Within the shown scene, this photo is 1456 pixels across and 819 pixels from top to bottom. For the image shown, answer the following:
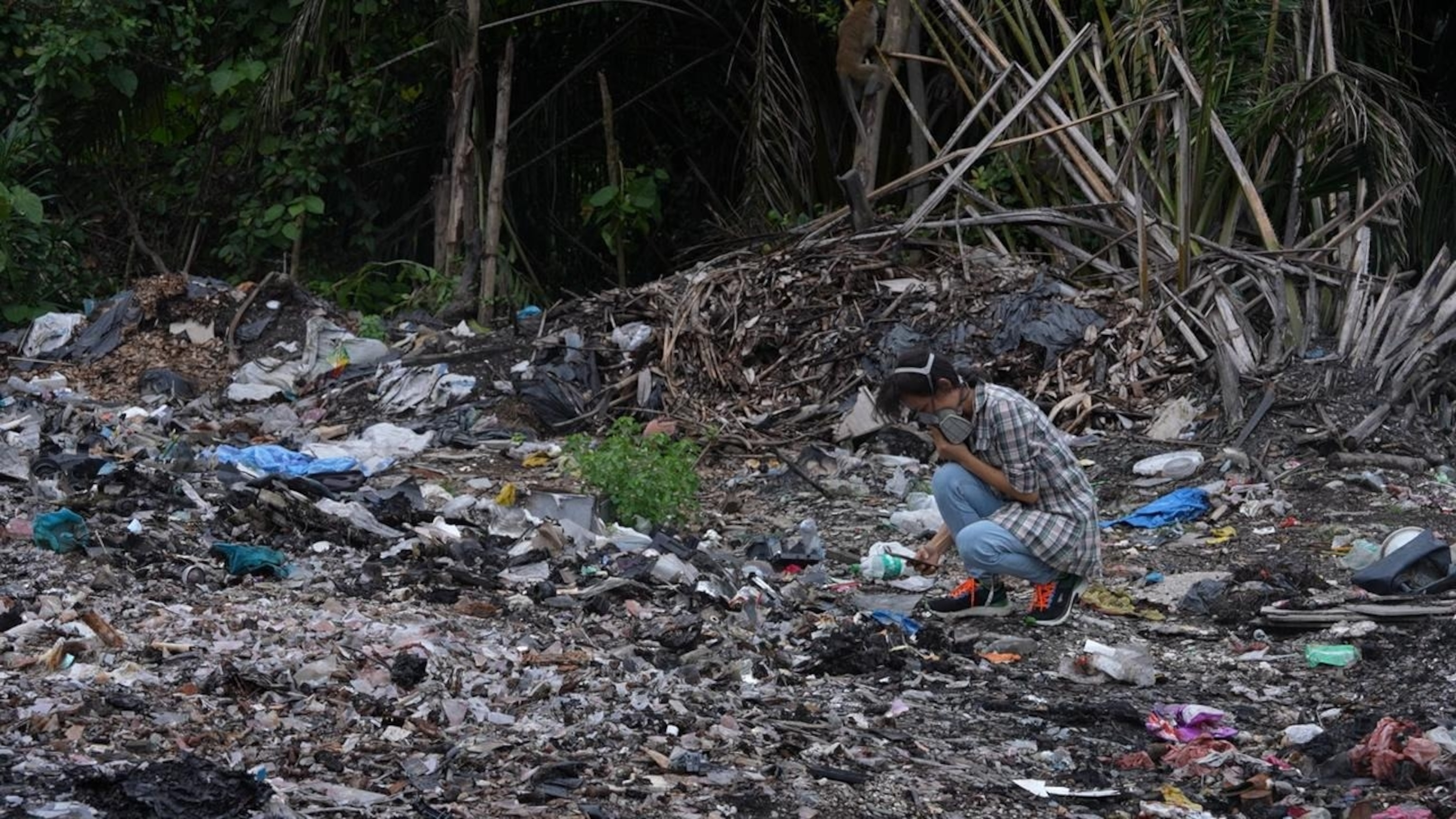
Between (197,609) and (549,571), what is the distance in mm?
1258

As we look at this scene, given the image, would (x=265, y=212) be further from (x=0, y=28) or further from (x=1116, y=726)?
(x=1116, y=726)

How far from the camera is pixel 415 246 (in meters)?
12.5

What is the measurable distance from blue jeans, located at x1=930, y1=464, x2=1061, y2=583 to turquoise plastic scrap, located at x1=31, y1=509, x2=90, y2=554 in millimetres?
2769

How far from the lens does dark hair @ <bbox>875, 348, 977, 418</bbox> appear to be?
4.76 meters

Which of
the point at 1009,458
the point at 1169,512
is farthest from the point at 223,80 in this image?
the point at 1009,458

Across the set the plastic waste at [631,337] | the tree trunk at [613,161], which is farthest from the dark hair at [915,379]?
the tree trunk at [613,161]

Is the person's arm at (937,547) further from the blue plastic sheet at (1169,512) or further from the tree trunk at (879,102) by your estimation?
the tree trunk at (879,102)

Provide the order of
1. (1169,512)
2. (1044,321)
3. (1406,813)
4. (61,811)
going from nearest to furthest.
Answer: (61,811) → (1406,813) → (1169,512) → (1044,321)

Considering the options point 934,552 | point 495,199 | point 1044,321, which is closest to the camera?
point 934,552

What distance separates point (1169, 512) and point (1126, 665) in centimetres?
228

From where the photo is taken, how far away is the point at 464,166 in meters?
11.0

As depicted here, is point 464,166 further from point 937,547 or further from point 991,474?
point 991,474

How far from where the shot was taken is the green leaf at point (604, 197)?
11.6m

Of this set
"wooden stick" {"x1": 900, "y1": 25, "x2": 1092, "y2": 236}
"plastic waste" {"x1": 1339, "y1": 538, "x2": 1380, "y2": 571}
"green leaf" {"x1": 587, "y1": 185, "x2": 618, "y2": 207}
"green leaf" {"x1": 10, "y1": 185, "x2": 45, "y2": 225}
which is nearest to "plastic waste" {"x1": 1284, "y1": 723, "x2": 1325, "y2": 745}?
"plastic waste" {"x1": 1339, "y1": 538, "x2": 1380, "y2": 571}
